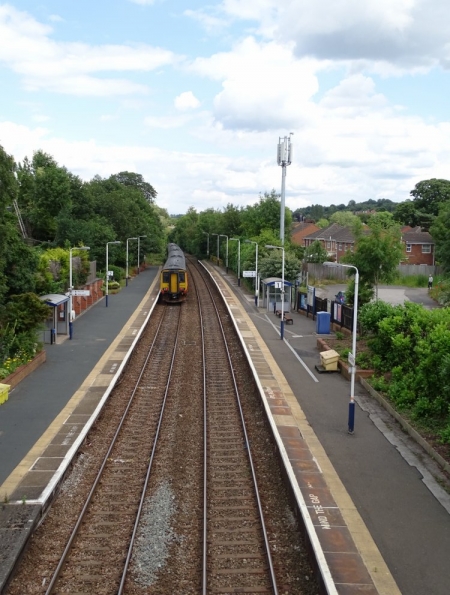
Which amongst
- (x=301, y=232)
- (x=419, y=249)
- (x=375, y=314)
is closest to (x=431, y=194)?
(x=419, y=249)

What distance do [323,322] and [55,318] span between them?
46.9ft

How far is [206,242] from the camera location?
105250 mm

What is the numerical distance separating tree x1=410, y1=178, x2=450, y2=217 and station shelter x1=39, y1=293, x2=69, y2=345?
68.8 metres

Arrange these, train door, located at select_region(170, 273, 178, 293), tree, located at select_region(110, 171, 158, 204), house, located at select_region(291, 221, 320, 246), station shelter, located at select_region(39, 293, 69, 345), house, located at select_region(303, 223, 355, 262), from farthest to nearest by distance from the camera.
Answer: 1. tree, located at select_region(110, 171, 158, 204)
2. house, located at select_region(291, 221, 320, 246)
3. house, located at select_region(303, 223, 355, 262)
4. train door, located at select_region(170, 273, 178, 293)
5. station shelter, located at select_region(39, 293, 69, 345)

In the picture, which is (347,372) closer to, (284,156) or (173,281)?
(173,281)

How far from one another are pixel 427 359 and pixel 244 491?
648cm

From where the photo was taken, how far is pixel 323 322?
32250 millimetres

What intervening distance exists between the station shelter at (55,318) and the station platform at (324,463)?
1284 mm

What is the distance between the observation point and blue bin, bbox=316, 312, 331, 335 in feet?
105

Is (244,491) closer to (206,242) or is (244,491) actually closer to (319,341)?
(319,341)

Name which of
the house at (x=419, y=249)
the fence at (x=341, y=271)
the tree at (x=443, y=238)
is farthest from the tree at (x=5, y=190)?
the house at (x=419, y=249)

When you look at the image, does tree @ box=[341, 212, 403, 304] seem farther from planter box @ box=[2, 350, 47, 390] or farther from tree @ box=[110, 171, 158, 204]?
tree @ box=[110, 171, 158, 204]

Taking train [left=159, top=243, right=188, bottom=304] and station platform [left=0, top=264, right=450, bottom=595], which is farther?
train [left=159, top=243, right=188, bottom=304]

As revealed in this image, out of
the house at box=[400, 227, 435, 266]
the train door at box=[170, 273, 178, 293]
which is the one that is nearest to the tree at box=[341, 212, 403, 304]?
the train door at box=[170, 273, 178, 293]
